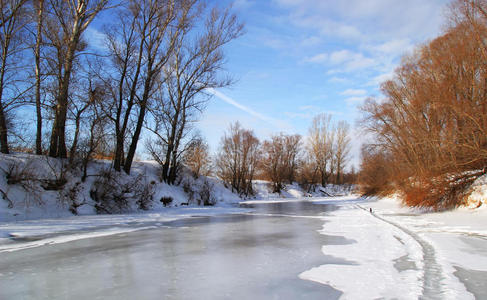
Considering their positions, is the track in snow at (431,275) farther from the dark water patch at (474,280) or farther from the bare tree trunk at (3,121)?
the bare tree trunk at (3,121)

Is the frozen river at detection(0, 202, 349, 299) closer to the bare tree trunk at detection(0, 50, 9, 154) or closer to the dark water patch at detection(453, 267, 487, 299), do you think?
the dark water patch at detection(453, 267, 487, 299)

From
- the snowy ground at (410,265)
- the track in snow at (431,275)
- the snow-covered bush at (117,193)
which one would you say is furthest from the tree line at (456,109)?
the snow-covered bush at (117,193)

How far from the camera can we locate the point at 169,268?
446 cm

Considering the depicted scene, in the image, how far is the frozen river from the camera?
134 inches

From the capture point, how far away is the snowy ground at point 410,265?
3.38 metres

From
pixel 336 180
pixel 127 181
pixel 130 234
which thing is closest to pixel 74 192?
pixel 127 181

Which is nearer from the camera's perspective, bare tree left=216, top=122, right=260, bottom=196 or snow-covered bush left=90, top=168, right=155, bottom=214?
snow-covered bush left=90, top=168, right=155, bottom=214

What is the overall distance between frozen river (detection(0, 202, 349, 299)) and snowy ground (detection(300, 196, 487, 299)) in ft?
1.08

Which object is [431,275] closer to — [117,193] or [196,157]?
[117,193]

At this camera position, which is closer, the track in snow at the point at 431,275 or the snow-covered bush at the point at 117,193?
the track in snow at the point at 431,275

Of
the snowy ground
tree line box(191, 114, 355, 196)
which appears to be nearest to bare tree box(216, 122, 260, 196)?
tree line box(191, 114, 355, 196)

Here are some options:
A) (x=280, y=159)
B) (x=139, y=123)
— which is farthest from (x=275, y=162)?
(x=139, y=123)

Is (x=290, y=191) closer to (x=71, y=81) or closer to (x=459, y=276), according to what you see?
(x=71, y=81)

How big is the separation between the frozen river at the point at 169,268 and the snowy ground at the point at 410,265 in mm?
330
